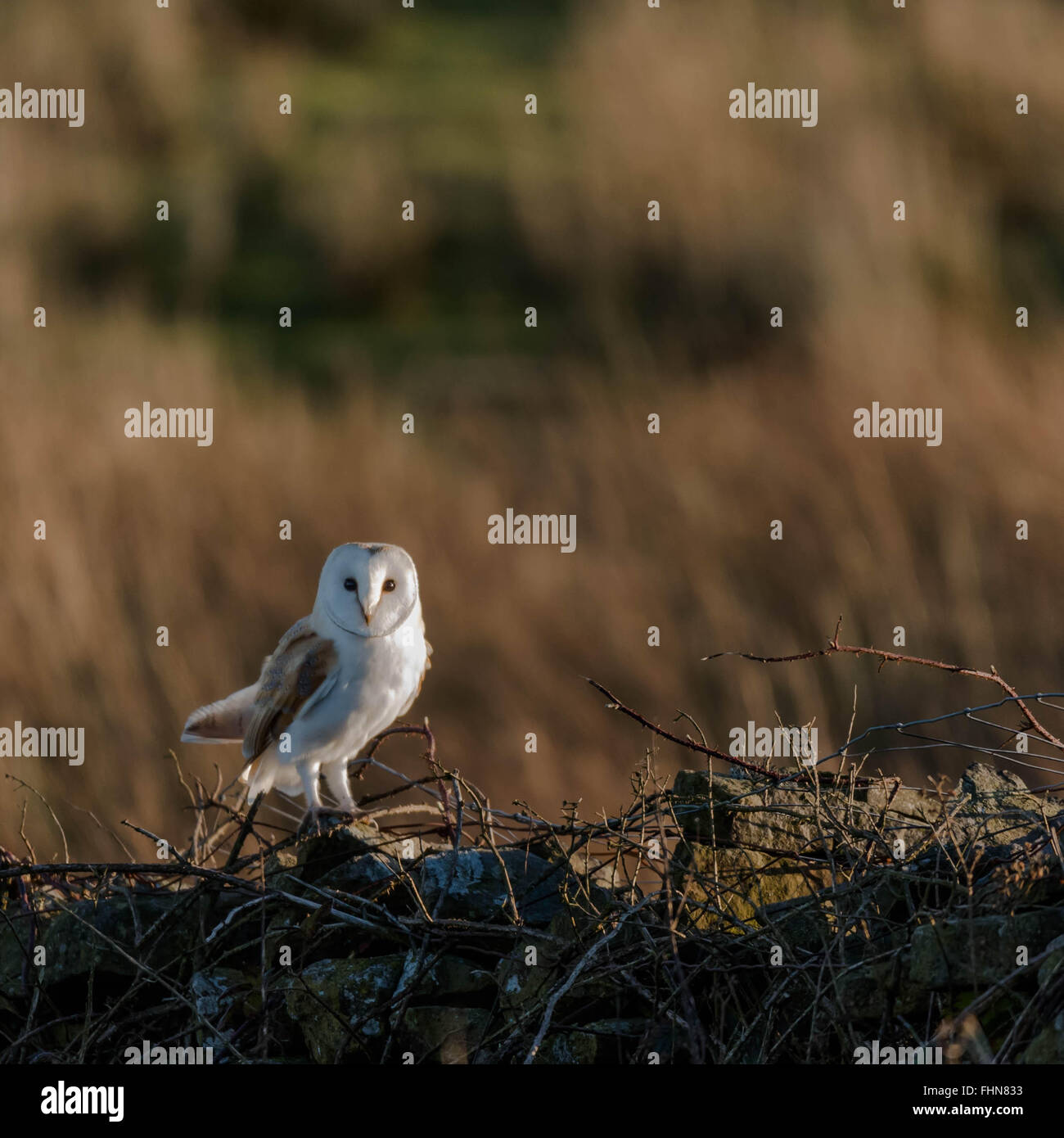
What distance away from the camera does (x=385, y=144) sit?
1430 centimetres

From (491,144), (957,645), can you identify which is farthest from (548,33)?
(957,645)

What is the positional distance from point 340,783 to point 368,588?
709 millimetres

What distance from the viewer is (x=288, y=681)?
11.4 ft

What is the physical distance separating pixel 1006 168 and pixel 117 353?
728cm

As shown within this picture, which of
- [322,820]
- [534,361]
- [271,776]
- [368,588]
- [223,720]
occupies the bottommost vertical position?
[322,820]

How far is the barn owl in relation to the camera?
10.7 feet

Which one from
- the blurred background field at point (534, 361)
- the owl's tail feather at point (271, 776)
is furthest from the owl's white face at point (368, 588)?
the blurred background field at point (534, 361)

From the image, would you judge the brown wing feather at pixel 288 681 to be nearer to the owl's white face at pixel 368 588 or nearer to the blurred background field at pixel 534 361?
the owl's white face at pixel 368 588

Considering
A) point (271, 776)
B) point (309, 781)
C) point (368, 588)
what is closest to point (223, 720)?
point (271, 776)

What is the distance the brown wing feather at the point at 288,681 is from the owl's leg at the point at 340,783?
0.20 meters

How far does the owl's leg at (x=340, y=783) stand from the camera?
3.70m

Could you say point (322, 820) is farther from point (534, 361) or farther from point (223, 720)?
point (534, 361)

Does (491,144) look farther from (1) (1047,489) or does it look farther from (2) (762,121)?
(1) (1047,489)

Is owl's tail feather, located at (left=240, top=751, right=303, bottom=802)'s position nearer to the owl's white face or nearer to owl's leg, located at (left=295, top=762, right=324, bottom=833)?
owl's leg, located at (left=295, top=762, right=324, bottom=833)
